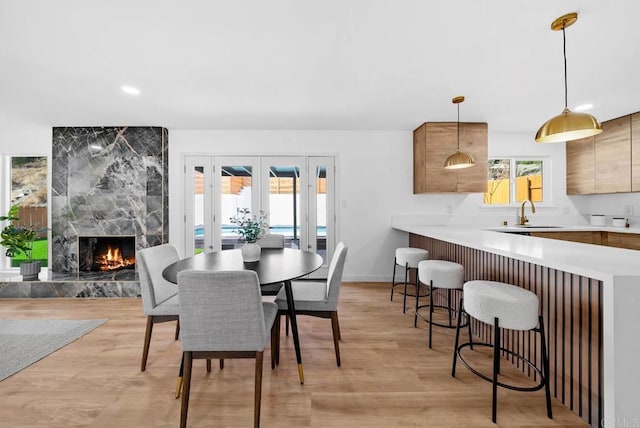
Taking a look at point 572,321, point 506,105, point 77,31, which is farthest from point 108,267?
point 506,105

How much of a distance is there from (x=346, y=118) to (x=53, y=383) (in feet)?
12.2

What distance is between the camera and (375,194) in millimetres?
4293

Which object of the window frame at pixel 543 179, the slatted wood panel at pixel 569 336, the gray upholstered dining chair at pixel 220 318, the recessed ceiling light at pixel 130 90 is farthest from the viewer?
the window frame at pixel 543 179

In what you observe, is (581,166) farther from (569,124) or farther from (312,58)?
(312,58)

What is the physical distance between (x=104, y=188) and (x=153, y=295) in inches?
117

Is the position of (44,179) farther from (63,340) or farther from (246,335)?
(246,335)

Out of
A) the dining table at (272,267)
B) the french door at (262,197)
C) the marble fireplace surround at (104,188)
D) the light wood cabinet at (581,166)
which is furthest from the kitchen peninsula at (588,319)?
the marble fireplace surround at (104,188)

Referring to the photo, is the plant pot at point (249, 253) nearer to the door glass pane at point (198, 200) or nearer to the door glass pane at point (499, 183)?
the door glass pane at point (198, 200)

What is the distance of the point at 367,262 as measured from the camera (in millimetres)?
4297

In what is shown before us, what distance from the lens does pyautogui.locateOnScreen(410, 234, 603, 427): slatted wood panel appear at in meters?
1.45

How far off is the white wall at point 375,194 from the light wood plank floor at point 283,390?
185 centimetres

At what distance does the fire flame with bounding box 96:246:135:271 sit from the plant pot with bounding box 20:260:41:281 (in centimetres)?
65

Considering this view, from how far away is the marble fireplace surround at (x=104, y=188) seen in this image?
3.97 m

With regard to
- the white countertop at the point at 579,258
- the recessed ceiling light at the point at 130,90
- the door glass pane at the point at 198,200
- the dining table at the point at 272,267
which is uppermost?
the recessed ceiling light at the point at 130,90
